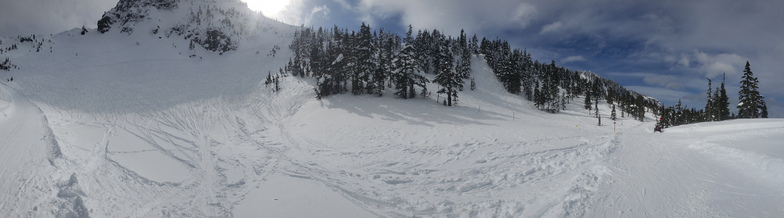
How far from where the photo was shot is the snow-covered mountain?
7516 millimetres

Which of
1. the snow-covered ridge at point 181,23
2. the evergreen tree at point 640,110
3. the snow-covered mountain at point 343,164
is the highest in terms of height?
the snow-covered ridge at point 181,23

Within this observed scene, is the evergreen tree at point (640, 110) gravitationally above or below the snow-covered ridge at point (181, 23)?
below

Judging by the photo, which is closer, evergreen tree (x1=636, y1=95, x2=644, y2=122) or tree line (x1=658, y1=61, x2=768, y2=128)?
tree line (x1=658, y1=61, x2=768, y2=128)

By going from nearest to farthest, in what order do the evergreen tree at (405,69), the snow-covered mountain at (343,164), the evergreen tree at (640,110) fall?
1. the snow-covered mountain at (343,164)
2. the evergreen tree at (405,69)
3. the evergreen tree at (640,110)

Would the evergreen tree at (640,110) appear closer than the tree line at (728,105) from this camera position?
No

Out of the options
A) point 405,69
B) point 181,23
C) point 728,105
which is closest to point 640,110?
point 728,105

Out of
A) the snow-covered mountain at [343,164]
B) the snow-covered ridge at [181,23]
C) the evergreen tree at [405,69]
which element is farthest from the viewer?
the snow-covered ridge at [181,23]

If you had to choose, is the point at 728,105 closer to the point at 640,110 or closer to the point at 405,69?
the point at 640,110

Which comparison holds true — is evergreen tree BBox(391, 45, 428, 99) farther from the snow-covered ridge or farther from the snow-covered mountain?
A: the snow-covered ridge

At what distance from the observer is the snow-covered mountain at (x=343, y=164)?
24.7 feet

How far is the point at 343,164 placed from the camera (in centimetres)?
1308

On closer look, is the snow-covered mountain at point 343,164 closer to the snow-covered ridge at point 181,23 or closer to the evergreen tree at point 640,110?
the evergreen tree at point 640,110

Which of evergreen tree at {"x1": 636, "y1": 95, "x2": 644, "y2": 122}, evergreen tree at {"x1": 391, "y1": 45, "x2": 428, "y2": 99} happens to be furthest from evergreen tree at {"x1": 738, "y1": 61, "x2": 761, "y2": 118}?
evergreen tree at {"x1": 391, "y1": 45, "x2": 428, "y2": 99}

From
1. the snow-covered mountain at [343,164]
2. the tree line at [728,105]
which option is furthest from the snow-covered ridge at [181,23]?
the tree line at [728,105]
